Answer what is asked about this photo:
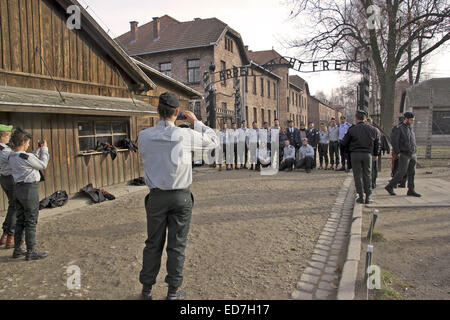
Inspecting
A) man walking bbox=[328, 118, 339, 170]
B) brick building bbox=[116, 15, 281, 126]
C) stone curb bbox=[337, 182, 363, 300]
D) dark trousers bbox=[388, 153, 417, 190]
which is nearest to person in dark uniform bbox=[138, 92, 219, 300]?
stone curb bbox=[337, 182, 363, 300]

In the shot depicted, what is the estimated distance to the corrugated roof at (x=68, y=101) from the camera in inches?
263

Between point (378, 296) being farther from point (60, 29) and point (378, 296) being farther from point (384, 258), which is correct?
point (60, 29)

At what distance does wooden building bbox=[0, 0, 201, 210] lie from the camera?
7355mm

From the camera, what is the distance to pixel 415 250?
4.61m

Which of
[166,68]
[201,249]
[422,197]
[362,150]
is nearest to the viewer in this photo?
[201,249]

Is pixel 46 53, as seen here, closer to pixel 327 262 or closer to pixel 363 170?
pixel 327 262

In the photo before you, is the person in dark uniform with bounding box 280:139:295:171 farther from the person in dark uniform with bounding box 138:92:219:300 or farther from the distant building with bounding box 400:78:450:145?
the distant building with bounding box 400:78:450:145

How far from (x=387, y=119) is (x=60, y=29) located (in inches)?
575

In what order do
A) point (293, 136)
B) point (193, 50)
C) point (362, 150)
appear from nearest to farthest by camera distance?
point (362, 150)
point (293, 136)
point (193, 50)

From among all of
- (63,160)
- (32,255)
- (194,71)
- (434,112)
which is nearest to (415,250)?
(32,255)

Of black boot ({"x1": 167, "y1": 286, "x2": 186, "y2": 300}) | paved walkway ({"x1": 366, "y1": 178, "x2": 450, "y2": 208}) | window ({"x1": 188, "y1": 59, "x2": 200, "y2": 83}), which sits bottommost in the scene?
black boot ({"x1": 167, "y1": 286, "x2": 186, "y2": 300})

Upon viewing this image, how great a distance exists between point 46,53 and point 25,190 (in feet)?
16.1

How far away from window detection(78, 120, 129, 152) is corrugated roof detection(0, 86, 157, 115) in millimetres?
778

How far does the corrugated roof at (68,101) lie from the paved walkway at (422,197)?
700 cm
